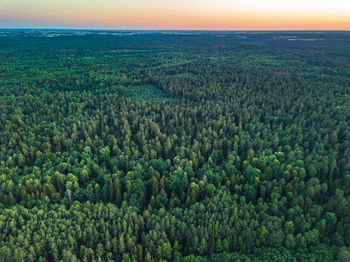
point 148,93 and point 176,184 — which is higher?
point 148,93

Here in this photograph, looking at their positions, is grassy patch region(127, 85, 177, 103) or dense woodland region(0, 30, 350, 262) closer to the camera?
dense woodland region(0, 30, 350, 262)

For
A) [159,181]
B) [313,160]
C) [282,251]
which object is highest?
[313,160]

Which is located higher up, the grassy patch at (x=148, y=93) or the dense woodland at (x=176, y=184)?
the grassy patch at (x=148, y=93)

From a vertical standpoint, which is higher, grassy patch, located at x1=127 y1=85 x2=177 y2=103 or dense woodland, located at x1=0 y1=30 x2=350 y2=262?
grassy patch, located at x1=127 y1=85 x2=177 y2=103

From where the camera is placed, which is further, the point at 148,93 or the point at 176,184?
the point at 148,93

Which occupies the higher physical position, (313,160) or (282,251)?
(313,160)

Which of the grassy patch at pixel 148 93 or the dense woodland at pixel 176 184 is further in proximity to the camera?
the grassy patch at pixel 148 93

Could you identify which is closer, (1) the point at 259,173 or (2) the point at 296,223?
(2) the point at 296,223

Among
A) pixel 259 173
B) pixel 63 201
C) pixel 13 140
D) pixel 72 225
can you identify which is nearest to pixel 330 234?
pixel 259 173

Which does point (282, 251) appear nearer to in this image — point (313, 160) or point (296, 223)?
point (296, 223)

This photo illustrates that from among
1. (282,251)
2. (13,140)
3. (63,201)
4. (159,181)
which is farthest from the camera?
(13,140)

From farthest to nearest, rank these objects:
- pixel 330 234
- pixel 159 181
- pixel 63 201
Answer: pixel 159 181
pixel 63 201
pixel 330 234
